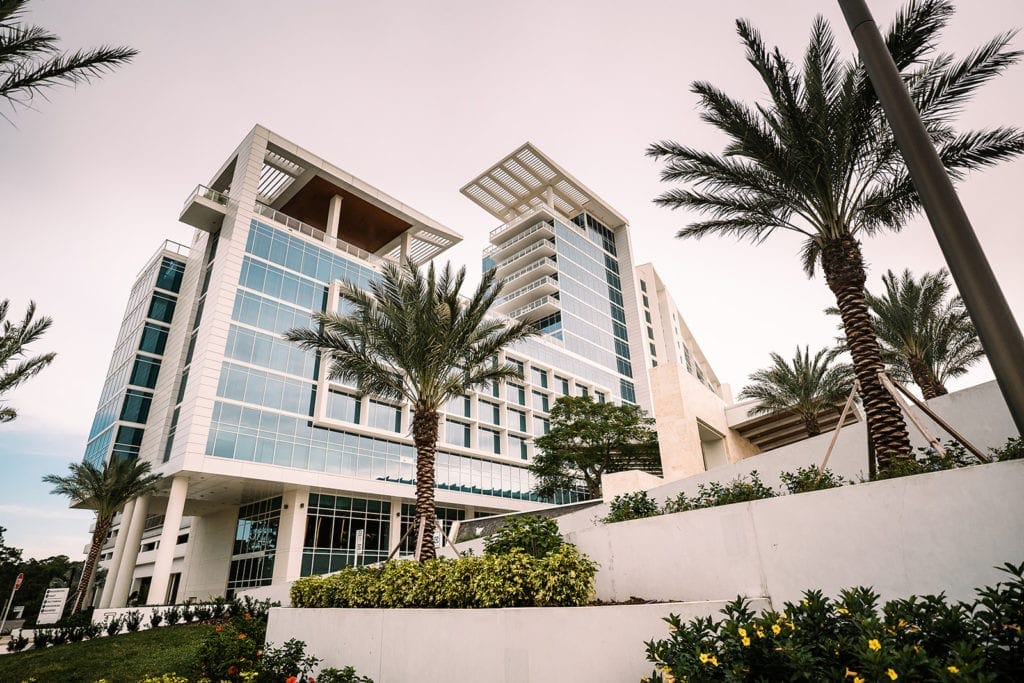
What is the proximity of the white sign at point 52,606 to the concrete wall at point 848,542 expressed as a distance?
100 ft

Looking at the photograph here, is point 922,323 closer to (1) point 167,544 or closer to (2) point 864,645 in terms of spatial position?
(2) point 864,645

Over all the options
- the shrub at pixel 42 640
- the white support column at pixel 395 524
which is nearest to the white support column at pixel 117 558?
the shrub at pixel 42 640

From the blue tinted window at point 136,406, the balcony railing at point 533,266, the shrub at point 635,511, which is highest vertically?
the balcony railing at point 533,266

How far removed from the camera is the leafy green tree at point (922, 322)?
19641 millimetres

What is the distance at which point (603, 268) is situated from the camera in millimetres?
65812

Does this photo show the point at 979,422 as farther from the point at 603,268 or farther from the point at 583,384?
the point at 603,268

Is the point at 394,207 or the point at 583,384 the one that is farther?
the point at 583,384

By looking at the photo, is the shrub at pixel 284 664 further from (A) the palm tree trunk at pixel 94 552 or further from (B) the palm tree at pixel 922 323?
(A) the palm tree trunk at pixel 94 552

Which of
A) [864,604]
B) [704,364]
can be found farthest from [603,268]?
[864,604]

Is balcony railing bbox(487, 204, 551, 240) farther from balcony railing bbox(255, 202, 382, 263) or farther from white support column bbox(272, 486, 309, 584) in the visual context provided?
white support column bbox(272, 486, 309, 584)

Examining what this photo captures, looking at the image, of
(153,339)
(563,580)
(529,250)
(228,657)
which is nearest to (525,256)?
(529,250)

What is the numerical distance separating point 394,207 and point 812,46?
3492 cm

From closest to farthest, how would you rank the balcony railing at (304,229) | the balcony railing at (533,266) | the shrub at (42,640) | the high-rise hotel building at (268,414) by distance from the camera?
the shrub at (42,640) → the high-rise hotel building at (268,414) → the balcony railing at (304,229) → the balcony railing at (533,266)

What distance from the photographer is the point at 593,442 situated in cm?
3491
